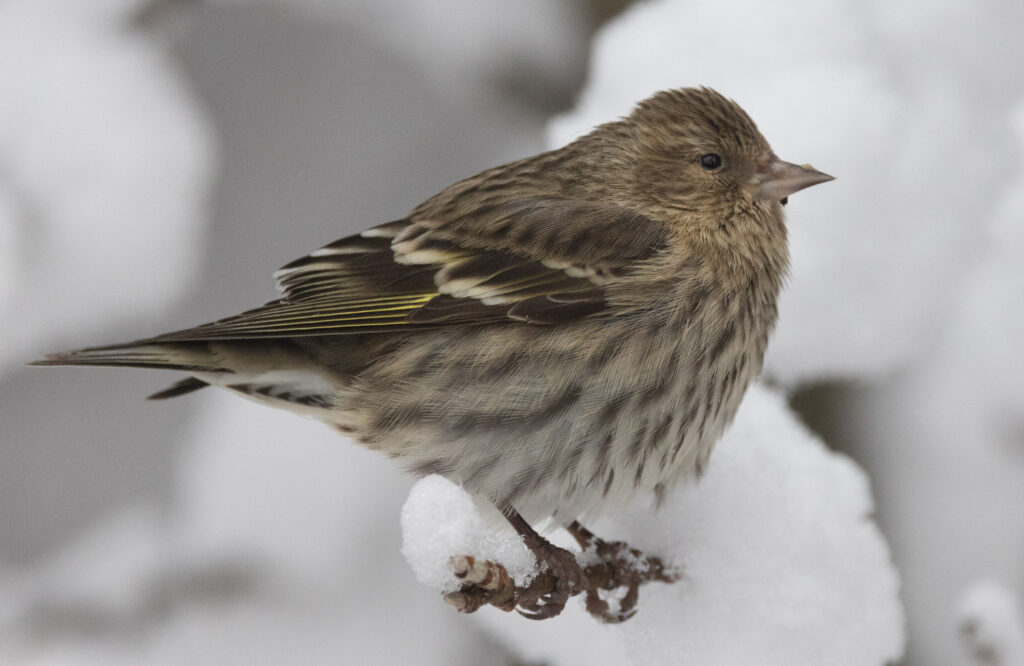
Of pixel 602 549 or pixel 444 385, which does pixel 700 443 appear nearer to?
pixel 602 549

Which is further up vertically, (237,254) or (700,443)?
(237,254)

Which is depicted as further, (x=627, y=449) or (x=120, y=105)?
(x=120, y=105)

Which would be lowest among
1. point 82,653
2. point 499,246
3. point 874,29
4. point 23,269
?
point 82,653

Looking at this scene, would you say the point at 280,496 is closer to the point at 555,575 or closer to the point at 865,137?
the point at 555,575

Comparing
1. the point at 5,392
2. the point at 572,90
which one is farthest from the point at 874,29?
the point at 5,392

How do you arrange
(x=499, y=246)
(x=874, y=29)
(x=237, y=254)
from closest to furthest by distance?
(x=499, y=246) < (x=874, y=29) < (x=237, y=254)

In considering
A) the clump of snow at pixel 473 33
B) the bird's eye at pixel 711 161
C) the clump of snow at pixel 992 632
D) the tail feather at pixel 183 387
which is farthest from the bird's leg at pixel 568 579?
the clump of snow at pixel 473 33

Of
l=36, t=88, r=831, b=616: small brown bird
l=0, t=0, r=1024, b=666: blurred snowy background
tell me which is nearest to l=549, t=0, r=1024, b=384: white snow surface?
l=0, t=0, r=1024, b=666: blurred snowy background

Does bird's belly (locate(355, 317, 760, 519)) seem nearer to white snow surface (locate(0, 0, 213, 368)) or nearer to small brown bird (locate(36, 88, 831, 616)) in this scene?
small brown bird (locate(36, 88, 831, 616))
